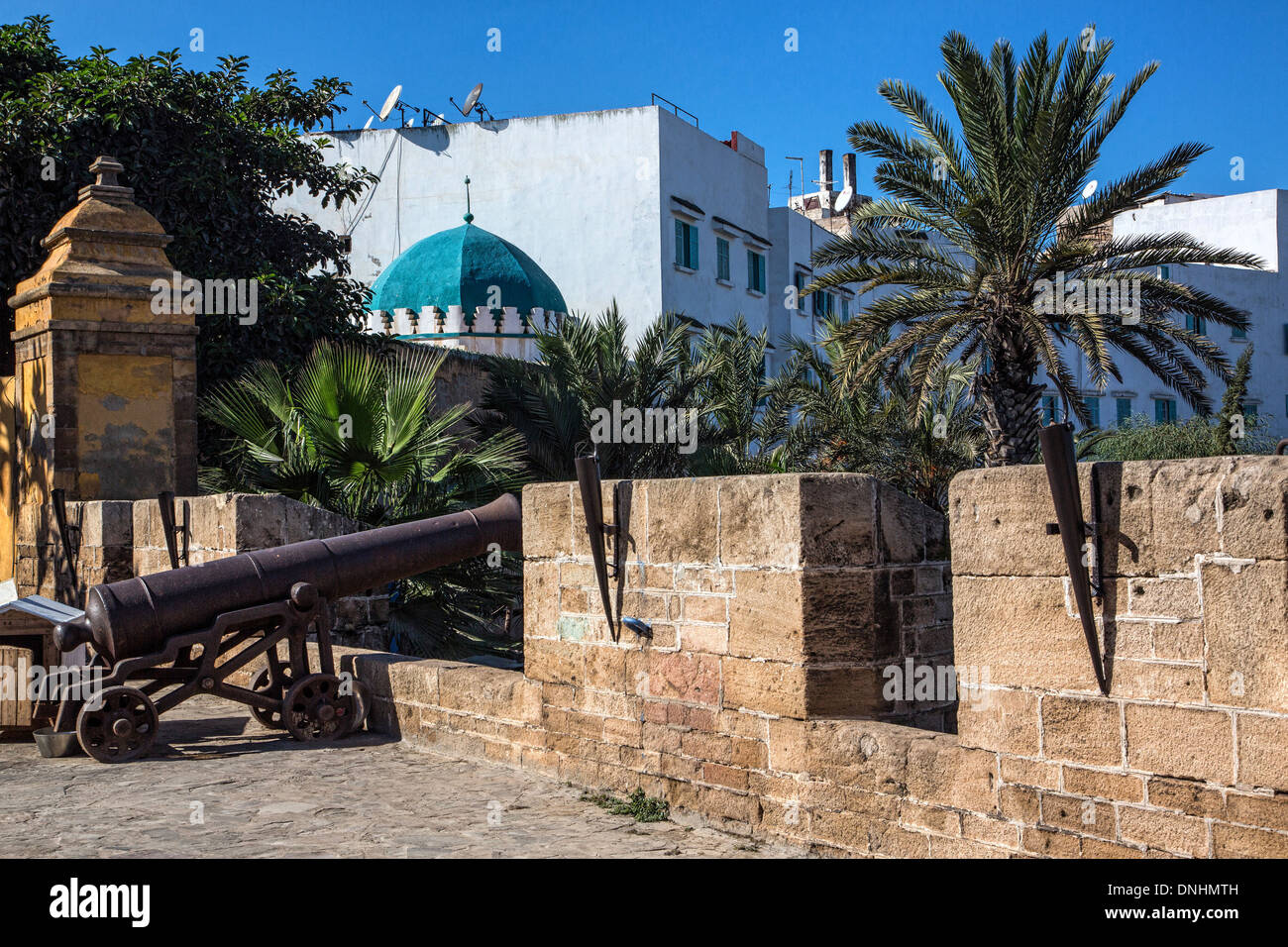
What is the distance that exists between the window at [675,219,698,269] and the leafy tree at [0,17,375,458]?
11.3m

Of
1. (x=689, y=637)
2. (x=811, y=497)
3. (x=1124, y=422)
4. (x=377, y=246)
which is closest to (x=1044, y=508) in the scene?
(x=811, y=497)

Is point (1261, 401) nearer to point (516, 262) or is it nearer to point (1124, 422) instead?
point (1124, 422)

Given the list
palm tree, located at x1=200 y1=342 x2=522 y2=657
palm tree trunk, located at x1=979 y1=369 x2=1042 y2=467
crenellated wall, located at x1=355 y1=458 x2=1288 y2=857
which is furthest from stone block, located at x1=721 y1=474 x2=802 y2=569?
palm tree trunk, located at x1=979 y1=369 x2=1042 y2=467

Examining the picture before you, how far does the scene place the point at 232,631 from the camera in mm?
6672

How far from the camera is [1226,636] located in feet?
11.3

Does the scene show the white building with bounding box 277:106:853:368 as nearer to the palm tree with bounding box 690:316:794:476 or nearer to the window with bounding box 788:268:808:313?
the window with bounding box 788:268:808:313

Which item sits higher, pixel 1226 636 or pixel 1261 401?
pixel 1261 401

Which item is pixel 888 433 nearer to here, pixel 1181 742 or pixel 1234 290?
pixel 1181 742

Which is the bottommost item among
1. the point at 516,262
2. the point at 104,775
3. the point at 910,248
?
the point at 104,775

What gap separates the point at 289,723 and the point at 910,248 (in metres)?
10.4

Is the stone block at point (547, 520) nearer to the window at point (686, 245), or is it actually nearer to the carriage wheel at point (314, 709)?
the carriage wheel at point (314, 709)

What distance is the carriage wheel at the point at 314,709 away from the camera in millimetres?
6852

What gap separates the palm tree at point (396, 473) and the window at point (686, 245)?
54.6 ft

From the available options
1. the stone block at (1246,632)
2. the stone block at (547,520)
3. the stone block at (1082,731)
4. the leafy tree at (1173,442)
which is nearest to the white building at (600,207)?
the leafy tree at (1173,442)
